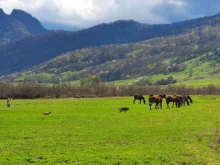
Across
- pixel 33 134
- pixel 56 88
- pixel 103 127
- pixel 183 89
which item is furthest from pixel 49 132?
pixel 183 89

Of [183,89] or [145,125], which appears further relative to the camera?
[183,89]

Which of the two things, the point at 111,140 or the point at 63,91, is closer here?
the point at 111,140

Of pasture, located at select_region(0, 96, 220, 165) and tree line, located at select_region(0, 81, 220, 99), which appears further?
tree line, located at select_region(0, 81, 220, 99)

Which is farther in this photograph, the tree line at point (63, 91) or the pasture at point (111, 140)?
the tree line at point (63, 91)

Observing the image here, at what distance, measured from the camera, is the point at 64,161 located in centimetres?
2472

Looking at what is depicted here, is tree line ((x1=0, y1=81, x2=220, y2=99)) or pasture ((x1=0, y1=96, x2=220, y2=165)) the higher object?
Answer: tree line ((x1=0, y1=81, x2=220, y2=99))

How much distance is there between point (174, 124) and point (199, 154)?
15.3 m

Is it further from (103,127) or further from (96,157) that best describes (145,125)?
(96,157)

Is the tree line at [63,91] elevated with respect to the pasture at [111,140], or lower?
elevated

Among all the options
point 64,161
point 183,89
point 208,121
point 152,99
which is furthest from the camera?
point 183,89

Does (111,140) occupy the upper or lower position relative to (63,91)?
lower

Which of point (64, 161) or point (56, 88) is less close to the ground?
point (56, 88)

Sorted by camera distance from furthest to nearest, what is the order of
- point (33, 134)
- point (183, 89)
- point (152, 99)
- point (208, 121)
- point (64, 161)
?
point (183, 89) → point (152, 99) → point (208, 121) → point (33, 134) → point (64, 161)

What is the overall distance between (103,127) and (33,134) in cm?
841
